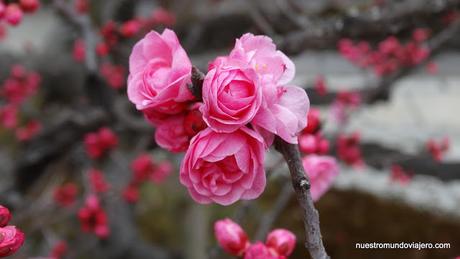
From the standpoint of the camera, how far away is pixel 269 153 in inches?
105

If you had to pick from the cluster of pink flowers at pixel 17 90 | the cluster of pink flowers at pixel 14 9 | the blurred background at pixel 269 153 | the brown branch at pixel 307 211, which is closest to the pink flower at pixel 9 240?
the brown branch at pixel 307 211

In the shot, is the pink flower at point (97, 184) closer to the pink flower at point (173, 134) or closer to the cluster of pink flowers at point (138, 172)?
the cluster of pink flowers at point (138, 172)

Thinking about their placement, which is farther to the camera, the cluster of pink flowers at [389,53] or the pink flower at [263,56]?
the cluster of pink flowers at [389,53]

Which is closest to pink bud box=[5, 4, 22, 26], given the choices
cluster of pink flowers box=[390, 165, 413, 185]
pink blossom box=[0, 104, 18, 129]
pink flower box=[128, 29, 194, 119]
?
pink flower box=[128, 29, 194, 119]

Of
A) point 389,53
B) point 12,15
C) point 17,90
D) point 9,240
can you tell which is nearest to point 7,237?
point 9,240

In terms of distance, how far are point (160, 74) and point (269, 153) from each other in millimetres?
2168

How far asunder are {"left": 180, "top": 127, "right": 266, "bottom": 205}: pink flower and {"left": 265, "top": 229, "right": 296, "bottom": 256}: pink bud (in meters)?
0.13

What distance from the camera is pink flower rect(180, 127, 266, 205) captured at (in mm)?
488

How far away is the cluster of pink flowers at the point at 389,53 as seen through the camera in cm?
202

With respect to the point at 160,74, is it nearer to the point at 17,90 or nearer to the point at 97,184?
the point at 97,184

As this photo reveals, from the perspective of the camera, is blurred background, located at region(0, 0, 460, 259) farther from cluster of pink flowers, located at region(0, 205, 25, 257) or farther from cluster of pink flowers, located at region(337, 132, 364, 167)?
cluster of pink flowers, located at region(0, 205, 25, 257)

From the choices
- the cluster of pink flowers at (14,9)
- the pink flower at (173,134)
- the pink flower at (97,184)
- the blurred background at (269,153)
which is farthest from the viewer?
the pink flower at (97,184)

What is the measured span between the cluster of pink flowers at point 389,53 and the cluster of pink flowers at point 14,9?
1206mm

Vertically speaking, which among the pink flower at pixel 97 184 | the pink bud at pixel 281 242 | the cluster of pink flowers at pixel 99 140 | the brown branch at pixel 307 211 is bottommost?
the pink flower at pixel 97 184
